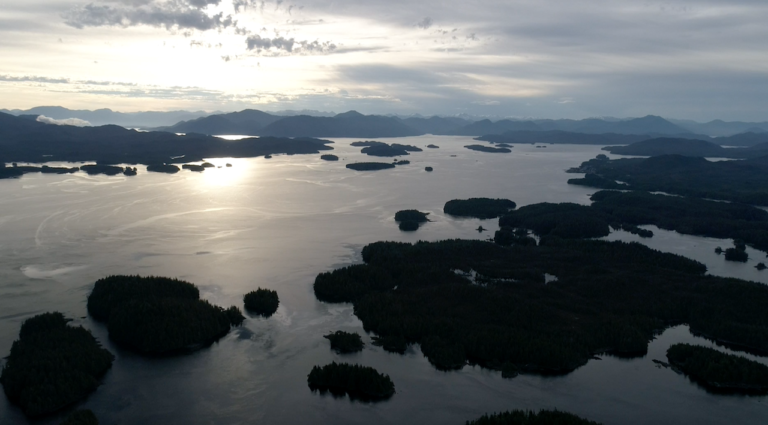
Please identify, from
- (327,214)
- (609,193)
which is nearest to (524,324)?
(327,214)

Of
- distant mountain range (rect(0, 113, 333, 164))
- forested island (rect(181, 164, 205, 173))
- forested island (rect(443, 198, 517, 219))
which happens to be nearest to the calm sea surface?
forested island (rect(443, 198, 517, 219))

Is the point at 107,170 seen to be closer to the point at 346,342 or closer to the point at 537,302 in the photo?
the point at 346,342

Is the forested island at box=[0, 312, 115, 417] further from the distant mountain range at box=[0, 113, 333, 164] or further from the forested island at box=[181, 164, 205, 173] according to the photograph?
the distant mountain range at box=[0, 113, 333, 164]

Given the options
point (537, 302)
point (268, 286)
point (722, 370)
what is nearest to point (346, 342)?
point (268, 286)

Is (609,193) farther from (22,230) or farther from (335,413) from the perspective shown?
(22,230)

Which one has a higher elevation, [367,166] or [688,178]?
[688,178]

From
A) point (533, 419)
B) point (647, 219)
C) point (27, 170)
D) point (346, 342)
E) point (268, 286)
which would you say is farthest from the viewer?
point (27, 170)
